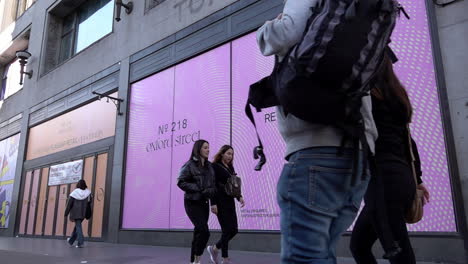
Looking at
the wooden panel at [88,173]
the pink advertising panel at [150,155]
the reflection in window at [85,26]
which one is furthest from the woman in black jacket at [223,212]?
the reflection in window at [85,26]

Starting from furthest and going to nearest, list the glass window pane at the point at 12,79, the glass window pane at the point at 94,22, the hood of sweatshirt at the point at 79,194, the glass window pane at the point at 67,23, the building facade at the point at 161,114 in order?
the glass window pane at the point at 12,79 < the glass window pane at the point at 67,23 < the glass window pane at the point at 94,22 < the hood of sweatshirt at the point at 79,194 < the building facade at the point at 161,114

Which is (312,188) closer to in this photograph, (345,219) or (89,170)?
(345,219)

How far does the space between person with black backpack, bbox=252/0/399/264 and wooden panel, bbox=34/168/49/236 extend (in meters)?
14.3

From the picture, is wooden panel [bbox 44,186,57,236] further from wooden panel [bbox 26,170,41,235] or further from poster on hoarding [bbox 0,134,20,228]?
poster on hoarding [bbox 0,134,20,228]

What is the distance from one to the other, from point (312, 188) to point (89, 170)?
11561 mm

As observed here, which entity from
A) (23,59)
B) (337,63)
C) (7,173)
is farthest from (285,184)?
(7,173)

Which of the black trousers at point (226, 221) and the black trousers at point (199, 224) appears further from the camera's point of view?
the black trousers at point (226, 221)

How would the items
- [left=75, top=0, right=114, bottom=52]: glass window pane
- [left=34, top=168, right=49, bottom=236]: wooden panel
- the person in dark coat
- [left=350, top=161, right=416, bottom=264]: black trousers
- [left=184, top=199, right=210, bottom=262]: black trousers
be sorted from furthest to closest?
[left=34, top=168, right=49, bottom=236]: wooden panel
[left=75, top=0, right=114, bottom=52]: glass window pane
the person in dark coat
[left=184, top=199, right=210, bottom=262]: black trousers
[left=350, top=161, right=416, bottom=264]: black trousers

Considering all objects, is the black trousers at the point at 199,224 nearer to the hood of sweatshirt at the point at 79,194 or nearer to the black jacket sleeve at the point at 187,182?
the black jacket sleeve at the point at 187,182

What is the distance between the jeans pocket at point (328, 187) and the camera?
4.25 feet

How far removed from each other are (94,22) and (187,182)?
10897 mm

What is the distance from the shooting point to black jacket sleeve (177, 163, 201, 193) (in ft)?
16.9

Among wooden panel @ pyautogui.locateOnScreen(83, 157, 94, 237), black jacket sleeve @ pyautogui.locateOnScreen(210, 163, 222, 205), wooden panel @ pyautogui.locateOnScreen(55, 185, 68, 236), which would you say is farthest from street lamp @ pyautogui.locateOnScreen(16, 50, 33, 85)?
black jacket sleeve @ pyautogui.locateOnScreen(210, 163, 222, 205)

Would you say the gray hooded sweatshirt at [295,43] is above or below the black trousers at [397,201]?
above
